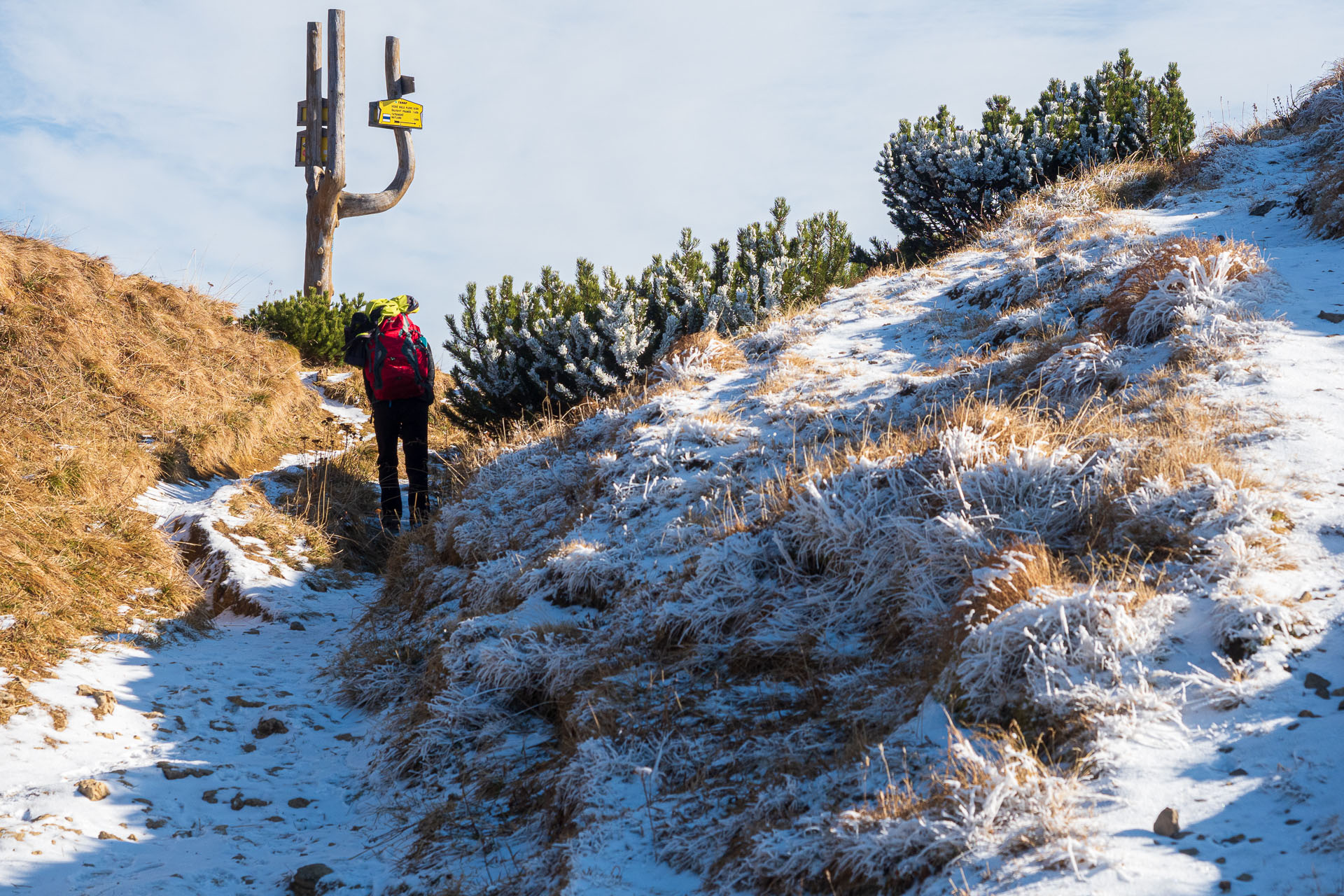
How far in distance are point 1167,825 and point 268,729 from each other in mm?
4672

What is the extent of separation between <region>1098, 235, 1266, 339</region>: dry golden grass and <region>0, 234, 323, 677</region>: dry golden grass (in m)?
7.13

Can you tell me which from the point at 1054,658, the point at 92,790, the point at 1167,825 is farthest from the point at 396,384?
the point at 1167,825

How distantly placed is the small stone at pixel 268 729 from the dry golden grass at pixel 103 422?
1.26 metres

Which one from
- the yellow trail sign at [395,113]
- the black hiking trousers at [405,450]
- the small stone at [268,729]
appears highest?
the yellow trail sign at [395,113]

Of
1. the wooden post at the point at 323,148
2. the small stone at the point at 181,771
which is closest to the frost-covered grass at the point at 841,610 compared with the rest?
the small stone at the point at 181,771

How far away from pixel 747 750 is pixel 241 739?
3225 mm

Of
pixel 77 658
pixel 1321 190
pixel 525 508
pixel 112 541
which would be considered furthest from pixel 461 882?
pixel 1321 190

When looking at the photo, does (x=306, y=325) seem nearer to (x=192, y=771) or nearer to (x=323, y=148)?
(x=323, y=148)

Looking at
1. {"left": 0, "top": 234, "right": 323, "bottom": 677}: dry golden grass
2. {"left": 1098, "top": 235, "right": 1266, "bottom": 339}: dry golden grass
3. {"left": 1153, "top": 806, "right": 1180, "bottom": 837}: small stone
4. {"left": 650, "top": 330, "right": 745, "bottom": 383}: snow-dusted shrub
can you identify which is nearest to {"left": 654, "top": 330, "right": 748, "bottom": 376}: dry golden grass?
{"left": 650, "top": 330, "right": 745, "bottom": 383}: snow-dusted shrub

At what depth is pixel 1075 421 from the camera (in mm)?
4523

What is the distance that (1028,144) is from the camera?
1398cm

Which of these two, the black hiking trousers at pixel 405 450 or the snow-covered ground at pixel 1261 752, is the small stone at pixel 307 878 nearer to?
the snow-covered ground at pixel 1261 752

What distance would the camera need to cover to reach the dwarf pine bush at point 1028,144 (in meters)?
13.9

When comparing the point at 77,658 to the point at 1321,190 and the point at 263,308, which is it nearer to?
the point at 263,308
